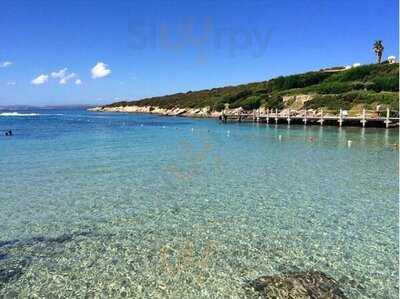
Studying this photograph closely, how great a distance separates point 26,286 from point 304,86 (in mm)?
89136

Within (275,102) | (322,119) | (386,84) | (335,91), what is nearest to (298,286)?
(322,119)

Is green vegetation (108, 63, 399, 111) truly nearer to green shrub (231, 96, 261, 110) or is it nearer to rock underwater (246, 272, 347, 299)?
green shrub (231, 96, 261, 110)

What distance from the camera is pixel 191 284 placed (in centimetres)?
679

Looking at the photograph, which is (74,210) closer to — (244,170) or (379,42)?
(244,170)

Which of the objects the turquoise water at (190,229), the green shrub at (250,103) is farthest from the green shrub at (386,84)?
the turquoise water at (190,229)

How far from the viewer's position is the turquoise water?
6.92m

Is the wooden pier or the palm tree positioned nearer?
the wooden pier

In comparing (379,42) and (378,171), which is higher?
(379,42)

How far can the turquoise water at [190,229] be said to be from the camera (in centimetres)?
692

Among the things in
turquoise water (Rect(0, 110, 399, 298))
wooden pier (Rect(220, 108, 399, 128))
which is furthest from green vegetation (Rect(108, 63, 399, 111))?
turquoise water (Rect(0, 110, 399, 298))

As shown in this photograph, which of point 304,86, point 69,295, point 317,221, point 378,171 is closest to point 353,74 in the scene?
point 304,86

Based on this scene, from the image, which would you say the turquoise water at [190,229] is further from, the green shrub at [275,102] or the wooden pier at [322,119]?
the green shrub at [275,102]

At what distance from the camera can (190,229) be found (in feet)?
31.8

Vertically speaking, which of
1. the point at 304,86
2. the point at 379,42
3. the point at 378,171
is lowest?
the point at 378,171
